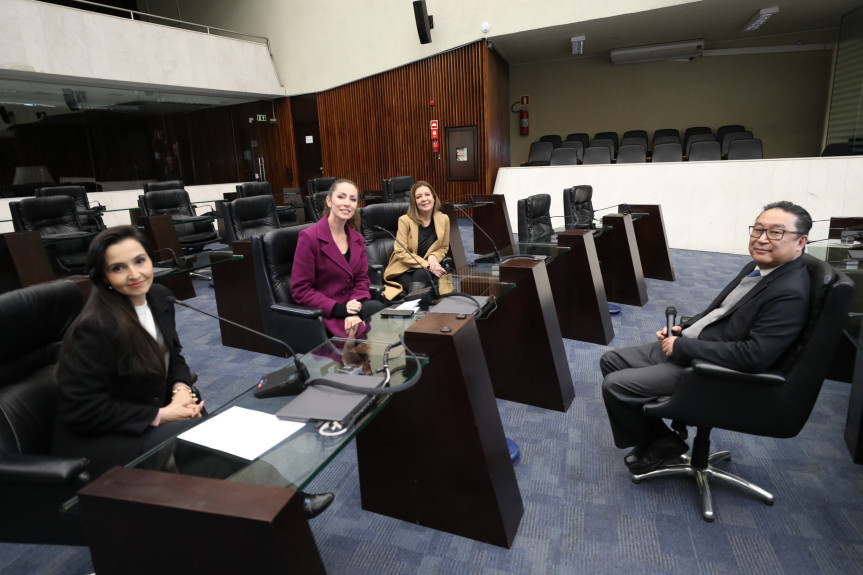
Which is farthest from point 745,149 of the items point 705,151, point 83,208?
point 83,208

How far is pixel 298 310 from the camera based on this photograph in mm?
2584

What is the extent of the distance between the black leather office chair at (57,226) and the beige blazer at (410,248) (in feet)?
10.2

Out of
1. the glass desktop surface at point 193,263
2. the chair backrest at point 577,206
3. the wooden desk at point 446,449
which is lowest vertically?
the wooden desk at point 446,449

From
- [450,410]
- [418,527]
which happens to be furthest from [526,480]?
[450,410]

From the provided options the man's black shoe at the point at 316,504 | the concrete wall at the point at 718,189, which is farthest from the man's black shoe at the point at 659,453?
the concrete wall at the point at 718,189

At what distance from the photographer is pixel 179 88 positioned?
8.81 metres

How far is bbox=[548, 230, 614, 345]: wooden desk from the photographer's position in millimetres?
3318

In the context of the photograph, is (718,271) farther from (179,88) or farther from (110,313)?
(179,88)

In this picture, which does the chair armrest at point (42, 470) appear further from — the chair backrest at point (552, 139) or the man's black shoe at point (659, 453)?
the chair backrest at point (552, 139)

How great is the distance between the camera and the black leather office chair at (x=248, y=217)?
4.11 meters

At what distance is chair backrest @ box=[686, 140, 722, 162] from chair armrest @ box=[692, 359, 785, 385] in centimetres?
712

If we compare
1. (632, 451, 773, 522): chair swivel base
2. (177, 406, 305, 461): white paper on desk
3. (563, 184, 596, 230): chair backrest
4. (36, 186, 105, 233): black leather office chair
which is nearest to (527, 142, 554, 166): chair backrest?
(563, 184, 596, 230): chair backrest

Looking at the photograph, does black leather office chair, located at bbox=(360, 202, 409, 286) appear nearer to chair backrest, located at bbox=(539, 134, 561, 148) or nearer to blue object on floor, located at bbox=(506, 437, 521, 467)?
blue object on floor, located at bbox=(506, 437, 521, 467)

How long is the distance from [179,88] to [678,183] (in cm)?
868
